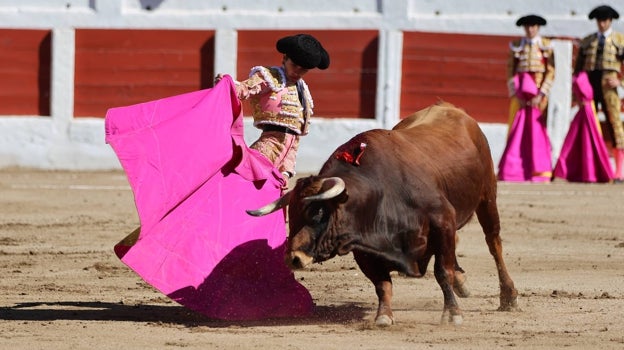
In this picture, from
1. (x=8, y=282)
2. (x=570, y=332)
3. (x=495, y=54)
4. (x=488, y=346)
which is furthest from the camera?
(x=495, y=54)

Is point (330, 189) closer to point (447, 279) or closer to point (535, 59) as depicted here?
point (447, 279)

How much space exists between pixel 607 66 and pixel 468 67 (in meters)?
1.55

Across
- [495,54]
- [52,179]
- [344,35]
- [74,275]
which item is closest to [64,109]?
[52,179]

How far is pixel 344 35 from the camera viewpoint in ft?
39.5

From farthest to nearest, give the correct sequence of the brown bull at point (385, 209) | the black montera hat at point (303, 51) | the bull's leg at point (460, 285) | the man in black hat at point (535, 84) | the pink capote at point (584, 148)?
the pink capote at point (584, 148), the man in black hat at point (535, 84), the bull's leg at point (460, 285), the black montera hat at point (303, 51), the brown bull at point (385, 209)

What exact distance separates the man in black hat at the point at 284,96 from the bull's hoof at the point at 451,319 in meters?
0.92

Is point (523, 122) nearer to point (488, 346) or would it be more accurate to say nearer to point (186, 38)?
point (186, 38)

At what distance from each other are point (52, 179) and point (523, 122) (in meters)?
3.56

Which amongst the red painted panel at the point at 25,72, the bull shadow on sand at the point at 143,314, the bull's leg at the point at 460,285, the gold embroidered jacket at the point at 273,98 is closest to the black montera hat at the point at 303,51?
the gold embroidered jacket at the point at 273,98

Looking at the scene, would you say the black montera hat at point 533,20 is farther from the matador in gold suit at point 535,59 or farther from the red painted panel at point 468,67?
the red painted panel at point 468,67

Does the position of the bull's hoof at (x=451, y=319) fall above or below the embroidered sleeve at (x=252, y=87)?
below

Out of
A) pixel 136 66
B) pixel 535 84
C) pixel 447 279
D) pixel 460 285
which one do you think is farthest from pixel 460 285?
pixel 136 66

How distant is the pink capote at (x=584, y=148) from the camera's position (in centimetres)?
1088

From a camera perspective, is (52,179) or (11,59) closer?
(52,179)
